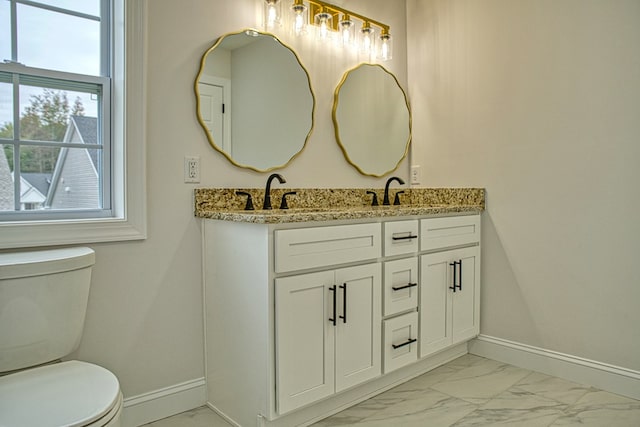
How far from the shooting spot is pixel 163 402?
1925mm

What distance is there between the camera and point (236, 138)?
2.12 meters

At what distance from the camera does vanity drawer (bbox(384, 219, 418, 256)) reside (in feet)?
6.70

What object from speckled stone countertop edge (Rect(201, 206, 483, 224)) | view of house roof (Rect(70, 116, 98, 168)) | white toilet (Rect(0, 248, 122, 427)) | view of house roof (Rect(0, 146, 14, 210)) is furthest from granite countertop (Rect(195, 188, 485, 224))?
view of house roof (Rect(0, 146, 14, 210))

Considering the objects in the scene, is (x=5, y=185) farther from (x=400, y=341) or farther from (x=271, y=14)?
(x=400, y=341)

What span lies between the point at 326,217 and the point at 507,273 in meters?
1.29

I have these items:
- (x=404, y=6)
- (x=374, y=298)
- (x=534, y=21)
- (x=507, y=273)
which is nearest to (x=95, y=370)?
(x=374, y=298)

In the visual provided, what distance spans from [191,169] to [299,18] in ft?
3.17

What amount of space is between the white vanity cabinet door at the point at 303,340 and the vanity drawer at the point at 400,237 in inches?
15.2

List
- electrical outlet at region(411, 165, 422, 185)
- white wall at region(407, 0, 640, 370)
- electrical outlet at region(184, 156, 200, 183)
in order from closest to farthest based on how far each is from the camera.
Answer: electrical outlet at region(184, 156, 200, 183) < white wall at region(407, 0, 640, 370) < electrical outlet at region(411, 165, 422, 185)

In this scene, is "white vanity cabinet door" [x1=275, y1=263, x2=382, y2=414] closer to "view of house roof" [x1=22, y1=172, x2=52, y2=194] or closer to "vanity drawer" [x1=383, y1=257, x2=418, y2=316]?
"vanity drawer" [x1=383, y1=257, x2=418, y2=316]

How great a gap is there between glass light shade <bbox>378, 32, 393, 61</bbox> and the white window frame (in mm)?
1413

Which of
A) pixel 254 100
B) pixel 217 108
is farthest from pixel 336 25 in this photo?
pixel 217 108

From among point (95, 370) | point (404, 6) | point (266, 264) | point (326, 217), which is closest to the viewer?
point (95, 370)

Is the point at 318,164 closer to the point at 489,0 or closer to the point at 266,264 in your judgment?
the point at 266,264
